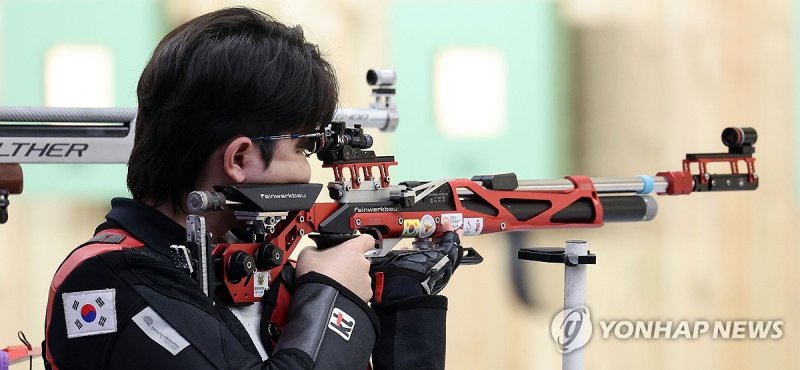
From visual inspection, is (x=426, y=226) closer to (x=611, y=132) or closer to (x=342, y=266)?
(x=342, y=266)

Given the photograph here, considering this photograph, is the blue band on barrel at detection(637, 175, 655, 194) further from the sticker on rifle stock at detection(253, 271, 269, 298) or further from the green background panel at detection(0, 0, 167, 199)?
the green background panel at detection(0, 0, 167, 199)

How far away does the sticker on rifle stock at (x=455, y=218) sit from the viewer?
5.81 ft

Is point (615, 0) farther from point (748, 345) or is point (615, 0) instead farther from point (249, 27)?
point (249, 27)

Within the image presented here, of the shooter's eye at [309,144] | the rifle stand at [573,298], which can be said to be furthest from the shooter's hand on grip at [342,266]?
the rifle stand at [573,298]

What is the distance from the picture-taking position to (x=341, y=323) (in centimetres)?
127

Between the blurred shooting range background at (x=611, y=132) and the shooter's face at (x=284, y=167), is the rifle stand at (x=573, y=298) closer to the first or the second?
the shooter's face at (x=284, y=167)

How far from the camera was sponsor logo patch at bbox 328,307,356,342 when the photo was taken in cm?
126

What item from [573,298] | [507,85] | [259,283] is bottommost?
[573,298]

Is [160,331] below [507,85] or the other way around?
below

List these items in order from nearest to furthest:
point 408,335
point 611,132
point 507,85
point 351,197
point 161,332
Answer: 1. point 161,332
2. point 408,335
3. point 351,197
4. point 507,85
5. point 611,132

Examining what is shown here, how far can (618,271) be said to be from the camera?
3.49 m

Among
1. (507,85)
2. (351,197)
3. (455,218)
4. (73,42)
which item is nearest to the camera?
(351,197)

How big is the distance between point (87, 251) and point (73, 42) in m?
1.84

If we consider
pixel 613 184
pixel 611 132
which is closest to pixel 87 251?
pixel 613 184
